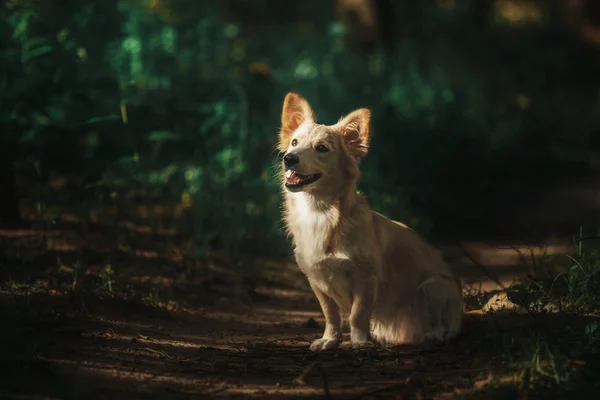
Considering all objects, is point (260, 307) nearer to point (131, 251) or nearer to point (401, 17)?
point (131, 251)

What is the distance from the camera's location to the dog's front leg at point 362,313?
5102 mm

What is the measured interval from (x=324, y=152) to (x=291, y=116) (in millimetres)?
568

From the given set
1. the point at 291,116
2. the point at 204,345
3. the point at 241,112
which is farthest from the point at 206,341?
the point at 241,112

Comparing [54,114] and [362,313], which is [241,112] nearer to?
[54,114]

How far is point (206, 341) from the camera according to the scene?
5.49 m

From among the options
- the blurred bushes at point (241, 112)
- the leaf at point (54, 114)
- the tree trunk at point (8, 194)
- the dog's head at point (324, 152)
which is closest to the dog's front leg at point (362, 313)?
the dog's head at point (324, 152)

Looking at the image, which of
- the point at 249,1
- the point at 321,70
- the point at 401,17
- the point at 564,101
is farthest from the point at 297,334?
the point at 249,1

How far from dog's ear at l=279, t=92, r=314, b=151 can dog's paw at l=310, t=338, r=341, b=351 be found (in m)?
1.34

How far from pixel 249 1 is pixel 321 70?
6334 millimetres

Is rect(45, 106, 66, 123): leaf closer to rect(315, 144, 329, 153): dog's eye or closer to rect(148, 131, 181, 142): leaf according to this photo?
rect(148, 131, 181, 142): leaf

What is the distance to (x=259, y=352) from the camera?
16.8ft

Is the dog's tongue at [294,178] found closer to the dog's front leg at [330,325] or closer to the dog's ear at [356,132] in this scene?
the dog's ear at [356,132]

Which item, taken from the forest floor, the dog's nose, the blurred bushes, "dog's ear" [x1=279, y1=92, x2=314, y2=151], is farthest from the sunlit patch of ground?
"dog's ear" [x1=279, y1=92, x2=314, y2=151]

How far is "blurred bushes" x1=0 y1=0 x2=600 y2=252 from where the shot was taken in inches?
295
